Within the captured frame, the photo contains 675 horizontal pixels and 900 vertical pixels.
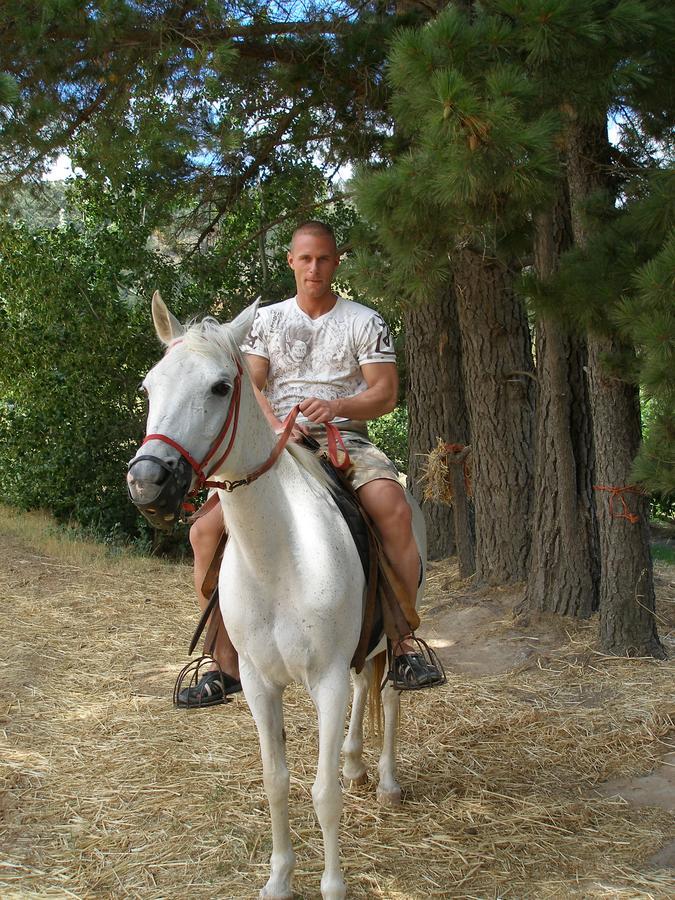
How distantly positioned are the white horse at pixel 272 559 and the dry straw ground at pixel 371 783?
495 millimetres

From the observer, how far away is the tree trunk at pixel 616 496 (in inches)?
209

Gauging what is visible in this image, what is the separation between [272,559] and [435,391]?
226 inches

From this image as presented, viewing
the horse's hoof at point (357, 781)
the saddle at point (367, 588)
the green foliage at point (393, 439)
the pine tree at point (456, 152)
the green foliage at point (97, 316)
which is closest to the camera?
the saddle at point (367, 588)

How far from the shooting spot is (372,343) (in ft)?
11.1

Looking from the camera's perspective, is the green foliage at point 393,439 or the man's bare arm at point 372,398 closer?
the man's bare arm at point 372,398

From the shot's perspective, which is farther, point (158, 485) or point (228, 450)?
point (228, 450)

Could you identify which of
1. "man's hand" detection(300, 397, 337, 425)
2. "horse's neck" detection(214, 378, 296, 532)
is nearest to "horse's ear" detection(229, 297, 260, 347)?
"horse's neck" detection(214, 378, 296, 532)

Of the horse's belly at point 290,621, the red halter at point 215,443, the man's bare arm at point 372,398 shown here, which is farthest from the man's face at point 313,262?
the horse's belly at point 290,621

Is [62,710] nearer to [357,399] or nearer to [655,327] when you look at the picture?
[357,399]

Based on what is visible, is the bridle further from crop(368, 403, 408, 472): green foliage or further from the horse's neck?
crop(368, 403, 408, 472): green foliage

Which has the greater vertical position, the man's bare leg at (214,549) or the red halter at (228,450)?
the red halter at (228,450)

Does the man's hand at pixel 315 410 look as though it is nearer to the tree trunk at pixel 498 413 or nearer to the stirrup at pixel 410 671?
the stirrup at pixel 410 671

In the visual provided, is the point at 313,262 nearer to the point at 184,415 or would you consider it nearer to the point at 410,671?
the point at 184,415

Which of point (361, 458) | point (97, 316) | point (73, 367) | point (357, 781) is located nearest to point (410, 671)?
point (357, 781)
